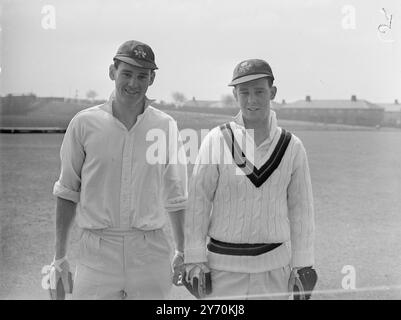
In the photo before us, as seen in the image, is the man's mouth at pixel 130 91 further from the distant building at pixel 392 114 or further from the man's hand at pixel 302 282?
the distant building at pixel 392 114

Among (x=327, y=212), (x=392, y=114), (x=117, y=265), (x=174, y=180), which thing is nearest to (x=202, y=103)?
(x=174, y=180)

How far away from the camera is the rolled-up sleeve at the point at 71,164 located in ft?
7.00

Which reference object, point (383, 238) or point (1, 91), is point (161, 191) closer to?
point (1, 91)

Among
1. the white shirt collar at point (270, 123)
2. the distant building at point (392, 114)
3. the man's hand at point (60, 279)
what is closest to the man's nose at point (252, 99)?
the white shirt collar at point (270, 123)

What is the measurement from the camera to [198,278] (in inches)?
80.8

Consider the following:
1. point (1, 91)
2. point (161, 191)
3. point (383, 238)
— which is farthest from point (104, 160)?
point (383, 238)

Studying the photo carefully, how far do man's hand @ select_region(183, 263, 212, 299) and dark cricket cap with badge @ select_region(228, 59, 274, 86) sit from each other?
817 mm

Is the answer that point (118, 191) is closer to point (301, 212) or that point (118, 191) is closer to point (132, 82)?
point (132, 82)

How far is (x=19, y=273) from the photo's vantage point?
328 centimetres

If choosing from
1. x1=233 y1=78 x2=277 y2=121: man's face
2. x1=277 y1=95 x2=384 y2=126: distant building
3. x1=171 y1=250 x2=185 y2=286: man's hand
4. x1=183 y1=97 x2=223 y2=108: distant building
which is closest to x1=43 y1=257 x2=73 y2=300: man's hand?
x1=171 y1=250 x2=185 y2=286: man's hand

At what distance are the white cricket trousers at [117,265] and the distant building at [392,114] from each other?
2424mm

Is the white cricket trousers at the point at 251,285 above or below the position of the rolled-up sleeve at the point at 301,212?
below
